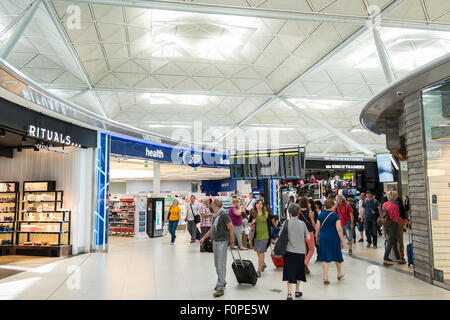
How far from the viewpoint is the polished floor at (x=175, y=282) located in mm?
5309

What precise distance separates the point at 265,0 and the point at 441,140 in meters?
4.85

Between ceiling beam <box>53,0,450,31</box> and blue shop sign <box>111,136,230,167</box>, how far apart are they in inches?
197

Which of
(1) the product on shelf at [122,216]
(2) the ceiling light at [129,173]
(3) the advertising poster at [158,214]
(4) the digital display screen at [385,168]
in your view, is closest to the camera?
(3) the advertising poster at [158,214]

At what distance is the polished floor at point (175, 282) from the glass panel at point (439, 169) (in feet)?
2.12

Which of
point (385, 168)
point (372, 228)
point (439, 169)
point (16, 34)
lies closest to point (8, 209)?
point (16, 34)

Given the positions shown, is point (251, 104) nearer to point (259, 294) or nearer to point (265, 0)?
point (265, 0)

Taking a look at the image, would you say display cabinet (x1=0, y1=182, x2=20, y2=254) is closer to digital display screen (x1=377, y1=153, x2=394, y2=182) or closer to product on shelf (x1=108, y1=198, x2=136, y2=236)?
product on shelf (x1=108, y1=198, x2=136, y2=236)

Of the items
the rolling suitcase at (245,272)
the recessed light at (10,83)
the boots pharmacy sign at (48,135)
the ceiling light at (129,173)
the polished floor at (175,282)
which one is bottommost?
the polished floor at (175,282)

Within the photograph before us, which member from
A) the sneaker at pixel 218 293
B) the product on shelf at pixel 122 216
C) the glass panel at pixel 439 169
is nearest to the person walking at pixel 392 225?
the glass panel at pixel 439 169

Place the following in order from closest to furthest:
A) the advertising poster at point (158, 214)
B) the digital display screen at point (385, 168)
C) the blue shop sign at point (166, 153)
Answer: the blue shop sign at point (166, 153) → the advertising poster at point (158, 214) → the digital display screen at point (385, 168)

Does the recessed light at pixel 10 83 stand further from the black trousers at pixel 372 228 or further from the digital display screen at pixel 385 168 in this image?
the digital display screen at pixel 385 168

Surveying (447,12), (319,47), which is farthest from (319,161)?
(447,12)

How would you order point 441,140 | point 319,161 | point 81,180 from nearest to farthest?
point 441,140, point 81,180, point 319,161
